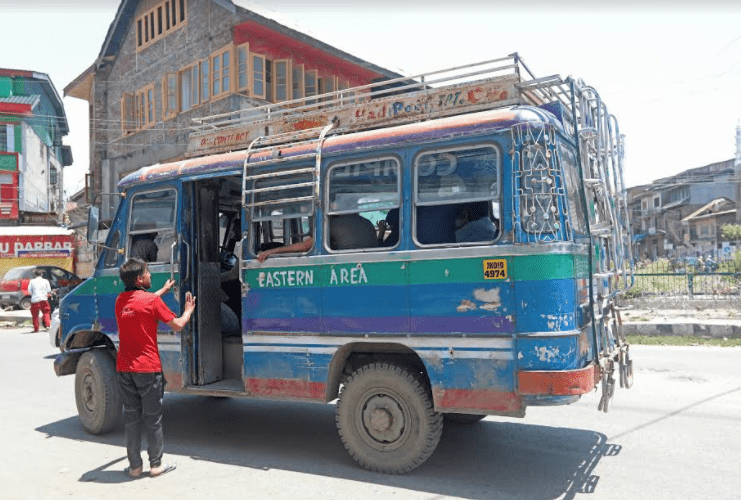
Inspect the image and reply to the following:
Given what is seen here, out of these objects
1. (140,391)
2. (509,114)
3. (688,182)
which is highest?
(688,182)

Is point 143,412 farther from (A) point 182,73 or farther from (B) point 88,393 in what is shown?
(A) point 182,73

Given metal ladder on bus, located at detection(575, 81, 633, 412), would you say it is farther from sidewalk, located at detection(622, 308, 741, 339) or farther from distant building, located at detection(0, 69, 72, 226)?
distant building, located at detection(0, 69, 72, 226)

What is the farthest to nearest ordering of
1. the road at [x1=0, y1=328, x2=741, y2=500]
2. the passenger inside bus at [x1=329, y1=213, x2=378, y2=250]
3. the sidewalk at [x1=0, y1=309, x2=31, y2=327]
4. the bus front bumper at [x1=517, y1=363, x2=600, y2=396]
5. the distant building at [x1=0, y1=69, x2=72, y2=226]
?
the distant building at [x1=0, y1=69, x2=72, y2=226] < the sidewalk at [x1=0, y1=309, x2=31, y2=327] < the passenger inside bus at [x1=329, y1=213, x2=378, y2=250] < the road at [x1=0, y1=328, x2=741, y2=500] < the bus front bumper at [x1=517, y1=363, x2=600, y2=396]

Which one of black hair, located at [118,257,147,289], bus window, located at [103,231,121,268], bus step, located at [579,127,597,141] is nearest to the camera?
bus step, located at [579,127,597,141]

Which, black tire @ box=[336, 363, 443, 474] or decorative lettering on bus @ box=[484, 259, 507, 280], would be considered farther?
black tire @ box=[336, 363, 443, 474]

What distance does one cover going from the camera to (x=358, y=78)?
25734 millimetres

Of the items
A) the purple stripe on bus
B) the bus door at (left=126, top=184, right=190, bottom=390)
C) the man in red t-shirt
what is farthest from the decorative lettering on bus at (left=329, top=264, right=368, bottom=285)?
the bus door at (left=126, top=184, right=190, bottom=390)

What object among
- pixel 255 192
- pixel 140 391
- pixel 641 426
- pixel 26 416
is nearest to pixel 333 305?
pixel 255 192

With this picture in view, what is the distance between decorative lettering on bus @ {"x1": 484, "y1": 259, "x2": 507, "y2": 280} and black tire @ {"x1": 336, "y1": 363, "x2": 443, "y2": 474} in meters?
1.04

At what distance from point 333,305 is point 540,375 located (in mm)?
1763

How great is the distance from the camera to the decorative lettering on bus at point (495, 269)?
14.9 ft

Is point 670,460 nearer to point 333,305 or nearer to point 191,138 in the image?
point 333,305

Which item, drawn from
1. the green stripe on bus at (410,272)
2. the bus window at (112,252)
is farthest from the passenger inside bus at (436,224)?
the bus window at (112,252)

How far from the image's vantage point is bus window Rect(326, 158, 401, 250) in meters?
5.11
